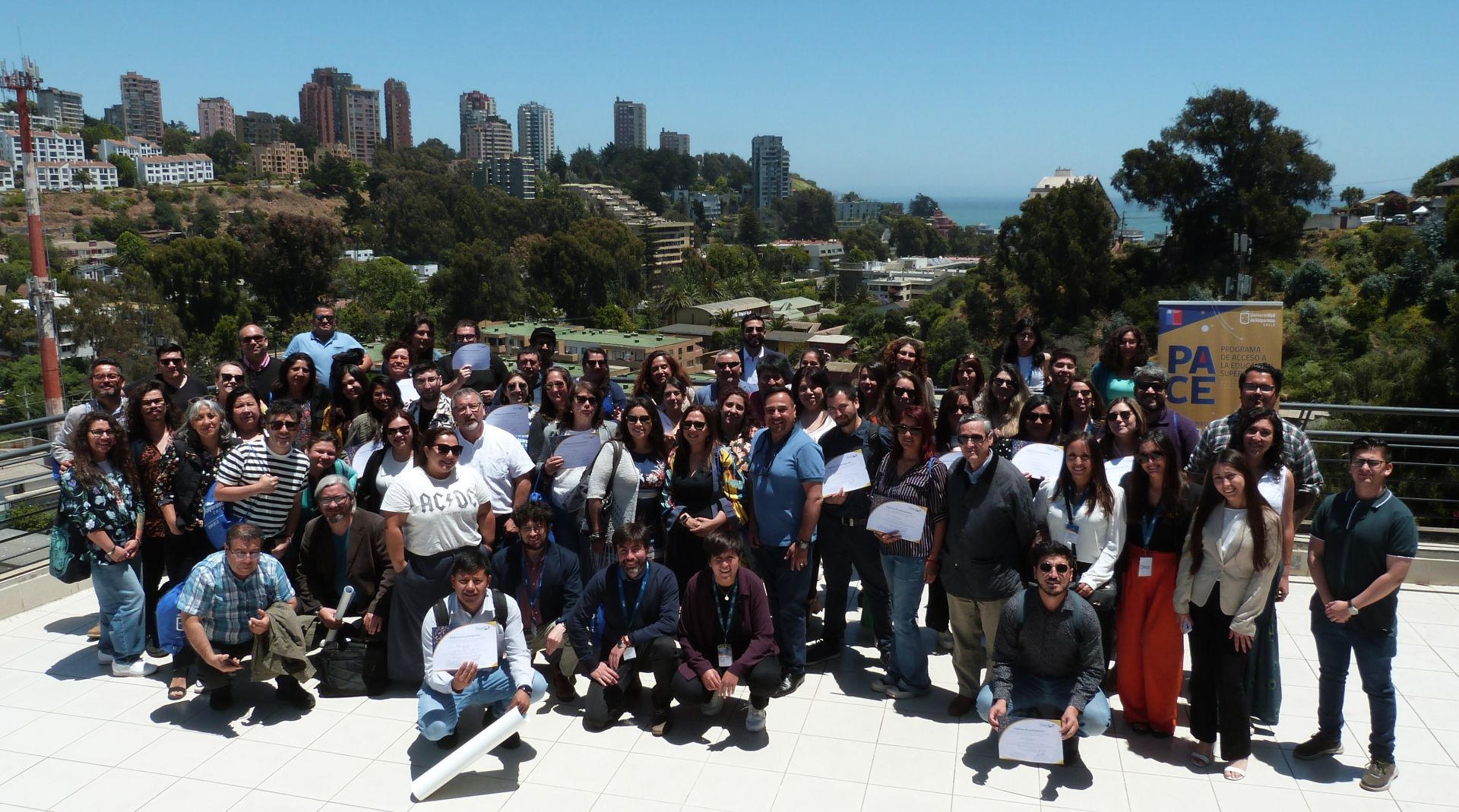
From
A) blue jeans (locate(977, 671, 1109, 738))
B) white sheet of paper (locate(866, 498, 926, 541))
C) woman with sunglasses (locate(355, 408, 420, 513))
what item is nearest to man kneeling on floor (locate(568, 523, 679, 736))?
white sheet of paper (locate(866, 498, 926, 541))

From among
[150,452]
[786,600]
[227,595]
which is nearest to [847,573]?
[786,600]

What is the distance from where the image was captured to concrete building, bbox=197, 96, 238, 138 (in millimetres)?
190075

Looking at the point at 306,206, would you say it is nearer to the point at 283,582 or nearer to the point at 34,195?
the point at 34,195

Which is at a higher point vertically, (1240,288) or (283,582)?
(1240,288)

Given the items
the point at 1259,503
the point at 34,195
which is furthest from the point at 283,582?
the point at 34,195

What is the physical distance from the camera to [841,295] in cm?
9381

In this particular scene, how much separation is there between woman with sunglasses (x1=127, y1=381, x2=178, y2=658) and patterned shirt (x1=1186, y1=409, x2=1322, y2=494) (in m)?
5.06

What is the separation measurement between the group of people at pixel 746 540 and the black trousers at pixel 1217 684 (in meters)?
0.01

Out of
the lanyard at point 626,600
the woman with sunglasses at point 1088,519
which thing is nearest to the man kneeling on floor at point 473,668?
the lanyard at point 626,600

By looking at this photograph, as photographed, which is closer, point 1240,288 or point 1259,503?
point 1259,503

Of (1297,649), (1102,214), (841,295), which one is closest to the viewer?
(1297,649)

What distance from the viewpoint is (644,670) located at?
14.3 ft

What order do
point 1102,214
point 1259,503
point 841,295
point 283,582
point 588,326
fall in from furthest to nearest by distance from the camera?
point 841,295 < point 588,326 < point 1102,214 < point 283,582 < point 1259,503

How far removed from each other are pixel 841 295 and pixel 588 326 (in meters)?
32.6
